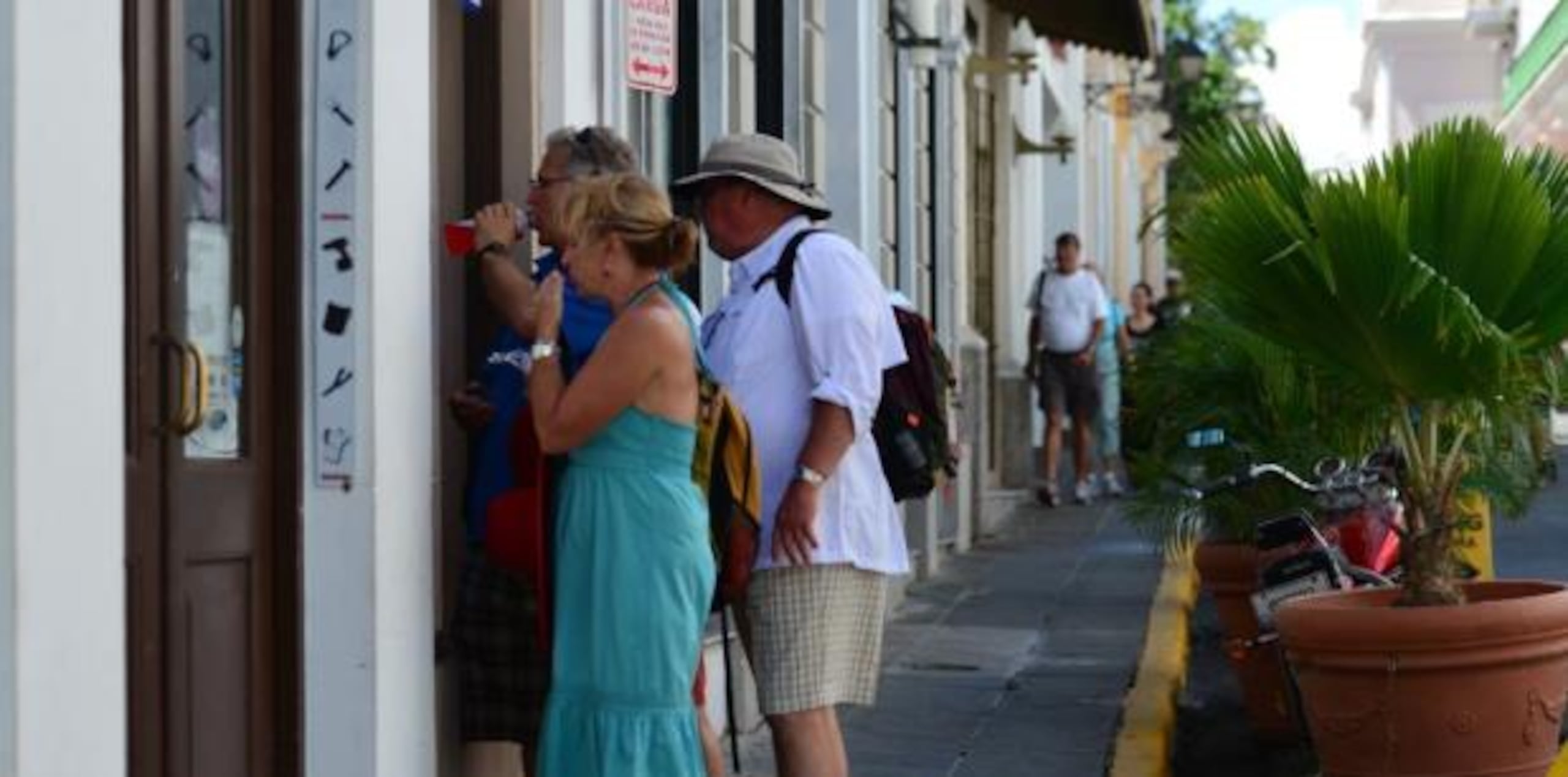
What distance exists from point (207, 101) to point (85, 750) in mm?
1302

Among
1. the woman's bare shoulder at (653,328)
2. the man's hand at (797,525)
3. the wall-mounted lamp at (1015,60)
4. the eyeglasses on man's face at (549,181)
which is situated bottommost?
the man's hand at (797,525)

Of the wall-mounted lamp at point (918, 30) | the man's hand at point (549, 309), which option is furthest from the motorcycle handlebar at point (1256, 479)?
the wall-mounted lamp at point (918, 30)

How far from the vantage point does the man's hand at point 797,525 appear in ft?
19.8

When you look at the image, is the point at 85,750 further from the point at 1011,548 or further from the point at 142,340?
the point at 1011,548

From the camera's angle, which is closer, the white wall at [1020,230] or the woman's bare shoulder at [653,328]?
the woman's bare shoulder at [653,328]

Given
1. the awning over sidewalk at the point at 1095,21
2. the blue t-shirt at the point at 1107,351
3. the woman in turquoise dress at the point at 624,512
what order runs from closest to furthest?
1. the woman in turquoise dress at the point at 624,512
2. the blue t-shirt at the point at 1107,351
3. the awning over sidewalk at the point at 1095,21

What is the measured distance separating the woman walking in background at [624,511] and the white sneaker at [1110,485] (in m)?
14.4

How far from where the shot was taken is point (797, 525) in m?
6.04

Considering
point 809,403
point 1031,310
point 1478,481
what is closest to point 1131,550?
point 1031,310

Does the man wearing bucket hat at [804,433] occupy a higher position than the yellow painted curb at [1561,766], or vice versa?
the man wearing bucket hat at [804,433]

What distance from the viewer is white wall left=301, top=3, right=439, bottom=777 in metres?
5.53

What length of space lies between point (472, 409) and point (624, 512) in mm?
713

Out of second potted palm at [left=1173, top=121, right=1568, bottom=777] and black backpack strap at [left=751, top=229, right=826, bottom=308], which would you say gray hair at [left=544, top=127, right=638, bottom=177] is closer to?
black backpack strap at [left=751, top=229, right=826, bottom=308]

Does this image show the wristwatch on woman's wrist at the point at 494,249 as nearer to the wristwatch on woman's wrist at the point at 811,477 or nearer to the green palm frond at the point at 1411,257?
the wristwatch on woman's wrist at the point at 811,477
